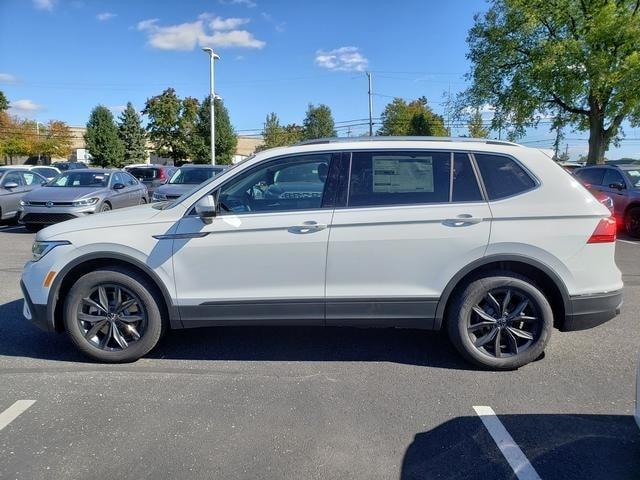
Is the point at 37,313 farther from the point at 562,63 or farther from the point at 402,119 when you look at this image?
the point at 402,119

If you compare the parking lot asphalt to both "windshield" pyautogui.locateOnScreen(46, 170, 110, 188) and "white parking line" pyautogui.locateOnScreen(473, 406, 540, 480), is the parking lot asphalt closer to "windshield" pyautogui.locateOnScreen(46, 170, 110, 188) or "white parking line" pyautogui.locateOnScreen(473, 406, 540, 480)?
"white parking line" pyautogui.locateOnScreen(473, 406, 540, 480)

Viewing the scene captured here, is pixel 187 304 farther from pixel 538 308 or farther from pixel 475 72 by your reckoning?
pixel 475 72

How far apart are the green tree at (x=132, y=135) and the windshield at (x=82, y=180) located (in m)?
41.0

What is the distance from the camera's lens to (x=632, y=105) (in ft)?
66.1

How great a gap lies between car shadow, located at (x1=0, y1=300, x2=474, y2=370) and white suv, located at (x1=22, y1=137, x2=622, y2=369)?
41cm

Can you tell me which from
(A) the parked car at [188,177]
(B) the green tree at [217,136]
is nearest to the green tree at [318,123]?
(B) the green tree at [217,136]

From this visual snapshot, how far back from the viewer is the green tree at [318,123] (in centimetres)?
6525

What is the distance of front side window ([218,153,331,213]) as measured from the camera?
4102mm

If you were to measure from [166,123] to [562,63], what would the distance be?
37764 mm

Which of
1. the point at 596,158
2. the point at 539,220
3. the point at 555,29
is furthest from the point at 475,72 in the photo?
the point at 539,220

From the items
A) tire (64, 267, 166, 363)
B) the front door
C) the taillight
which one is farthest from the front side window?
the taillight

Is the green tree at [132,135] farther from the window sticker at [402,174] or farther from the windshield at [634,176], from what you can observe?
the window sticker at [402,174]

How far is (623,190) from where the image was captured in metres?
11.5

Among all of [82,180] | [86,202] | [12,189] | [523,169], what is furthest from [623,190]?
[12,189]
